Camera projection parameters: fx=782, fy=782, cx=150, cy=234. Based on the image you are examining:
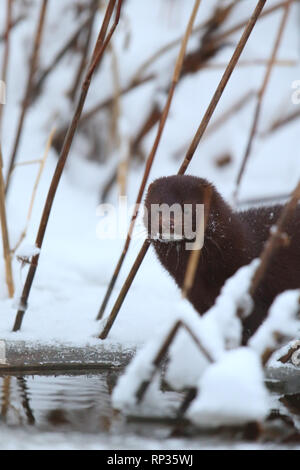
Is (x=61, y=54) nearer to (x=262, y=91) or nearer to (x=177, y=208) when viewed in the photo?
(x=262, y=91)

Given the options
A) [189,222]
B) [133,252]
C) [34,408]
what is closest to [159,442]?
[34,408]

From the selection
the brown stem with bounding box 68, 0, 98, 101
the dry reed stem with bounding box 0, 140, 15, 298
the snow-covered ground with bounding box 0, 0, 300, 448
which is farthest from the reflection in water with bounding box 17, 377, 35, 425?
the brown stem with bounding box 68, 0, 98, 101

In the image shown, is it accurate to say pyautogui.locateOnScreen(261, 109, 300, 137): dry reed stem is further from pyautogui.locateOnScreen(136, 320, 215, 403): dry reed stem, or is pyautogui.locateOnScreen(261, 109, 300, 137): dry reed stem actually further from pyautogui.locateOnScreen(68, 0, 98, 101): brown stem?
pyautogui.locateOnScreen(136, 320, 215, 403): dry reed stem

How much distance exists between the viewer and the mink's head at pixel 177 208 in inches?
124

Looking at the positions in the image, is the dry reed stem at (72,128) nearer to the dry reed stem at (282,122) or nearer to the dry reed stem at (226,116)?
the dry reed stem at (226,116)

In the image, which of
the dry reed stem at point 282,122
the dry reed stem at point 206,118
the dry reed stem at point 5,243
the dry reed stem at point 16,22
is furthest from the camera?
the dry reed stem at point 282,122

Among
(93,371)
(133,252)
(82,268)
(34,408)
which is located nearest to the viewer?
(34,408)

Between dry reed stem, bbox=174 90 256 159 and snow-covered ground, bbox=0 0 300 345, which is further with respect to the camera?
dry reed stem, bbox=174 90 256 159

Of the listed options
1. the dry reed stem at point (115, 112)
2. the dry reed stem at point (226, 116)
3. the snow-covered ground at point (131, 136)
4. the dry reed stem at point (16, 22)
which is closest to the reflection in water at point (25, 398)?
the snow-covered ground at point (131, 136)

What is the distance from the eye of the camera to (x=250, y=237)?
3.45 m

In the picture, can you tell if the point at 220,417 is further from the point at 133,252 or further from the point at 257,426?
the point at 133,252

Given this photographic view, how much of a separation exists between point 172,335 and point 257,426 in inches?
14.5

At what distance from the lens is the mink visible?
3.23 metres

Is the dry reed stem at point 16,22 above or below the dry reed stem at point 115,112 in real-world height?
above
